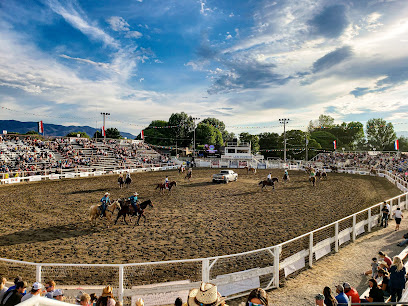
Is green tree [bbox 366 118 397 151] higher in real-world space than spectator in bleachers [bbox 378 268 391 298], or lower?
higher

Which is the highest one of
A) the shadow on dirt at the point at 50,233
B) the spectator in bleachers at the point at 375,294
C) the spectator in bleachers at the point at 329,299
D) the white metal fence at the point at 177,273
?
the spectator in bleachers at the point at 329,299

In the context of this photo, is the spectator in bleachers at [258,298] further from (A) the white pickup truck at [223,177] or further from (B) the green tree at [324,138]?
(B) the green tree at [324,138]

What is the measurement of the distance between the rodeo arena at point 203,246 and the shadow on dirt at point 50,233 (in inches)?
1.7

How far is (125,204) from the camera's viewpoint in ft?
42.6

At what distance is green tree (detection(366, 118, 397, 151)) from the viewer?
288ft

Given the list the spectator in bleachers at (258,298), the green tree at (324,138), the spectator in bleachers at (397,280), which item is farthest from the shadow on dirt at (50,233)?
the green tree at (324,138)

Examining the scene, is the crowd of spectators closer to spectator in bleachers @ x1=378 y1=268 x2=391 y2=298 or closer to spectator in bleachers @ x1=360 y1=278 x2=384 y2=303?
spectator in bleachers @ x1=360 y1=278 x2=384 y2=303

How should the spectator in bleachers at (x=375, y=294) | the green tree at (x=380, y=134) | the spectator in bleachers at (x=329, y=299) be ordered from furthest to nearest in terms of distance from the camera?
the green tree at (x=380, y=134), the spectator in bleachers at (x=375, y=294), the spectator in bleachers at (x=329, y=299)

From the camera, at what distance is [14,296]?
479 cm

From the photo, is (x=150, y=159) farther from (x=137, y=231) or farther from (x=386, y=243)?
(x=386, y=243)

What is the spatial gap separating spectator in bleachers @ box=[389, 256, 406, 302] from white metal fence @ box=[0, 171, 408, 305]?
2.38 meters

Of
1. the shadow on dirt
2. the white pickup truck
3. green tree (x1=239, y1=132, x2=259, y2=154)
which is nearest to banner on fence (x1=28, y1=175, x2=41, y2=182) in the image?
the white pickup truck

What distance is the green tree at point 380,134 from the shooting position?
288 feet

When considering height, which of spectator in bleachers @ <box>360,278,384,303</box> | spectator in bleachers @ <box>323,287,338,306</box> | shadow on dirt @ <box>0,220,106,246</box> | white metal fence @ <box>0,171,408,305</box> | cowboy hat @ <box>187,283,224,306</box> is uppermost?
cowboy hat @ <box>187,283,224,306</box>
